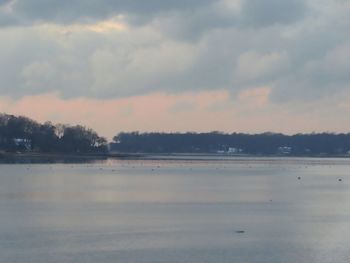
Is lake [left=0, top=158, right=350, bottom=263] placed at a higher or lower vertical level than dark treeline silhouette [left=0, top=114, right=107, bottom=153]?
lower

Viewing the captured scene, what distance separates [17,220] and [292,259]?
13393mm

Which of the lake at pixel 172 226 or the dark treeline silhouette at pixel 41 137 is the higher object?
the dark treeline silhouette at pixel 41 137

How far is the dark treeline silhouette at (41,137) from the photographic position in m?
141

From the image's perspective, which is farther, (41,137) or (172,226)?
(41,137)

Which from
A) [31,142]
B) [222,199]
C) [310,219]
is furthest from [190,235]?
[31,142]

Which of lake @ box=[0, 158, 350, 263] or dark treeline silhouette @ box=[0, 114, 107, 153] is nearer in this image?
lake @ box=[0, 158, 350, 263]

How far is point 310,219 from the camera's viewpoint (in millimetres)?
33031

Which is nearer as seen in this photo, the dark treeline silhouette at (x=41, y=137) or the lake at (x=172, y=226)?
the lake at (x=172, y=226)

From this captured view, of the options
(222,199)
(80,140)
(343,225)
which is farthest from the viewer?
(80,140)

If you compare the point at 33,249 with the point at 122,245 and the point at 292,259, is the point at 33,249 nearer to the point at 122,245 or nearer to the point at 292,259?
the point at 122,245

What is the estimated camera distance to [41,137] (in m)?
145

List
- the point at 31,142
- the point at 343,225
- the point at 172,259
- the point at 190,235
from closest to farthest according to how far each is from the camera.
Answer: the point at 172,259 < the point at 190,235 < the point at 343,225 < the point at 31,142

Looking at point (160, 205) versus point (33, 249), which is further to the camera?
point (160, 205)

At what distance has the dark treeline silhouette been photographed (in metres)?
141
